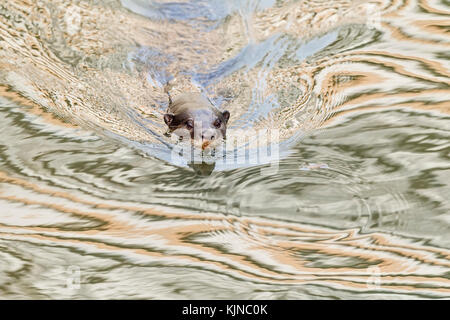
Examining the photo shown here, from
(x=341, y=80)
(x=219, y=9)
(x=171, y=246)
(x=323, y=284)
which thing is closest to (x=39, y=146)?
(x=171, y=246)

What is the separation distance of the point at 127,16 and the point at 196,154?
228cm

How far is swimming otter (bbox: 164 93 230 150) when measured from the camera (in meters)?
2.98

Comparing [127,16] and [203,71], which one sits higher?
[127,16]

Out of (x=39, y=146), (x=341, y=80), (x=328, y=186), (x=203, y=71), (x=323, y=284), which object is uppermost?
(x=203, y=71)

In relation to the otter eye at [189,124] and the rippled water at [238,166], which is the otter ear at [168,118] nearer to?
the rippled water at [238,166]

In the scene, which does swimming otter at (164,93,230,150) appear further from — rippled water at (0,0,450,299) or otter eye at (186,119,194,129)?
rippled water at (0,0,450,299)

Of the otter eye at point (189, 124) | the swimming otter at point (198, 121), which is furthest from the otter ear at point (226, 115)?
the otter eye at point (189, 124)

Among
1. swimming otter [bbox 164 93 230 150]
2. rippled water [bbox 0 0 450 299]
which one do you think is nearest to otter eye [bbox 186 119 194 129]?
swimming otter [bbox 164 93 230 150]

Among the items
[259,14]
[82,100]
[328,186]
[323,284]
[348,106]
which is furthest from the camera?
[259,14]

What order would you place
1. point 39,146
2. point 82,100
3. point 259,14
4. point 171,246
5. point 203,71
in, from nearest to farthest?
point 171,246 < point 39,146 < point 82,100 < point 203,71 < point 259,14

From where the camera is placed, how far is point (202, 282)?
191 cm

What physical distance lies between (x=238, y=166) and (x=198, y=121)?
571 millimetres

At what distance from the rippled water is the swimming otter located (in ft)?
0.35

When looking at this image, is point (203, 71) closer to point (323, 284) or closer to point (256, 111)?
point (256, 111)
